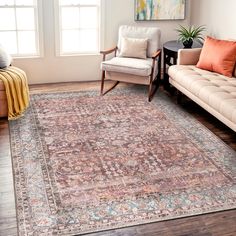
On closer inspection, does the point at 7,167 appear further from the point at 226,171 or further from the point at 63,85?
the point at 63,85

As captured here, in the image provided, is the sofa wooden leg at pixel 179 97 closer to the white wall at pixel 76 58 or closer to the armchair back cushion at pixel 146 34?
the armchair back cushion at pixel 146 34

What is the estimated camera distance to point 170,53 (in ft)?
17.2

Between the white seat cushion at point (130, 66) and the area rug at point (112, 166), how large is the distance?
409 mm

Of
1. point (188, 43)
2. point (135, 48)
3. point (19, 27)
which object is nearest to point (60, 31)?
point (19, 27)

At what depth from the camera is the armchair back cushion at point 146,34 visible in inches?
211

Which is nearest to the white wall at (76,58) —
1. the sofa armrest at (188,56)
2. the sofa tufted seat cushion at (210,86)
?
the sofa armrest at (188,56)

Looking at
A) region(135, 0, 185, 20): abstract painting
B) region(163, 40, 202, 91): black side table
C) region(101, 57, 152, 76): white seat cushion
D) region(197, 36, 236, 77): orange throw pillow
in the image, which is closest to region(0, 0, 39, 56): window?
region(101, 57, 152, 76): white seat cushion

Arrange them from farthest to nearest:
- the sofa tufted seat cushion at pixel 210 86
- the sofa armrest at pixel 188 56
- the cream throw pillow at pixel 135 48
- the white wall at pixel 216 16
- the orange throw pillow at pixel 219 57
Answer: the cream throw pillow at pixel 135 48, the white wall at pixel 216 16, the sofa armrest at pixel 188 56, the orange throw pillow at pixel 219 57, the sofa tufted seat cushion at pixel 210 86

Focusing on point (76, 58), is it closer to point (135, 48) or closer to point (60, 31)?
point (60, 31)

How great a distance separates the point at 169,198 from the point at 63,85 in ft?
10.3

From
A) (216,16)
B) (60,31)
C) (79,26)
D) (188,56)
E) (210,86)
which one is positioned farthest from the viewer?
(79,26)

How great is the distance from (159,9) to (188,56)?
3.80ft

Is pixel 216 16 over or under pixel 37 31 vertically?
over

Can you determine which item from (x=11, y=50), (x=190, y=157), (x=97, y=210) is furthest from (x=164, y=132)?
(x=11, y=50)
